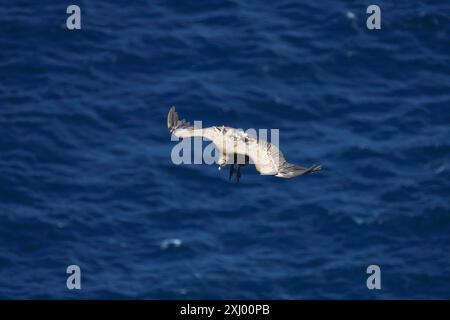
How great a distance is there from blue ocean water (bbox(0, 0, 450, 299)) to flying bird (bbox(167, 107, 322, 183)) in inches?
1630

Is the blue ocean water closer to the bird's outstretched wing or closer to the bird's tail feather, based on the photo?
the bird's outstretched wing

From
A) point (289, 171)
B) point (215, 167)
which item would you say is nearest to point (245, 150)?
point (289, 171)

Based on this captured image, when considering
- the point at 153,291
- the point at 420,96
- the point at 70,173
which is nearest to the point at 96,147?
the point at 70,173

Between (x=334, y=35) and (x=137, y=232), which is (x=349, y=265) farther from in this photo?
(x=334, y=35)

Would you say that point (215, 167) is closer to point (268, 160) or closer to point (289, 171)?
point (268, 160)

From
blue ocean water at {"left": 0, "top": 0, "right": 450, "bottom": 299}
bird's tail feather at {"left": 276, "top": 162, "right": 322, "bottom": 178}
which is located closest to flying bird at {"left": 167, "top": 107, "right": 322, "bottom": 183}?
bird's tail feather at {"left": 276, "top": 162, "right": 322, "bottom": 178}

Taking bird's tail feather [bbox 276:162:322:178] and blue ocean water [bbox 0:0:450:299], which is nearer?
bird's tail feather [bbox 276:162:322:178]

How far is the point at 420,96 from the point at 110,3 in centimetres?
2983

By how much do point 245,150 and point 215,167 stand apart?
47.9m

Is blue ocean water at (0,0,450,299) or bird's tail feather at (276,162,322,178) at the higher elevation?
blue ocean water at (0,0,450,299)

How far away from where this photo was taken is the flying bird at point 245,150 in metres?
89.6

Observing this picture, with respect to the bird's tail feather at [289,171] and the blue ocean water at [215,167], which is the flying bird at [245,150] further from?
the blue ocean water at [215,167]

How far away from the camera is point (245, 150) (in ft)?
299

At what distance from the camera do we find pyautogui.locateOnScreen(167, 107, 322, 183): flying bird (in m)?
89.6
